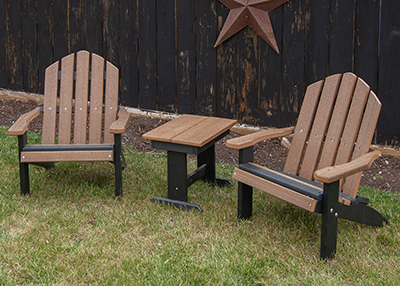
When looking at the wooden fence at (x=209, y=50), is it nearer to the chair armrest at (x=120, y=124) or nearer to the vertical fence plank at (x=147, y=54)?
the vertical fence plank at (x=147, y=54)

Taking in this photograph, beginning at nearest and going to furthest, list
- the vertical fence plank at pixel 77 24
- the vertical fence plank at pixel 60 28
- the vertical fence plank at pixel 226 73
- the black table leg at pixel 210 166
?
the black table leg at pixel 210 166, the vertical fence plank at pixel 226 73, the vertical fence plank at pixel 77 24, the vertical fence plank at pixel 60 28

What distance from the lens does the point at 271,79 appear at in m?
4.49

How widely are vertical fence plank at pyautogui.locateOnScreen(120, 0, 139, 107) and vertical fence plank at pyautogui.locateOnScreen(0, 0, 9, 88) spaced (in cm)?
201

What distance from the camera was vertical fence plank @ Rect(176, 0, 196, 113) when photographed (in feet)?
15.9

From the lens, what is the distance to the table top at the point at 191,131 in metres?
3.04

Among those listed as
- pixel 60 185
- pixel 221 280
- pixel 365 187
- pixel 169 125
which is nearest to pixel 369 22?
pixel 365 187

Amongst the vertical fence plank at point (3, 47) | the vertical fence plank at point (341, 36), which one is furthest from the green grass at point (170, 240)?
the vertical fence plank at point (3, 47)

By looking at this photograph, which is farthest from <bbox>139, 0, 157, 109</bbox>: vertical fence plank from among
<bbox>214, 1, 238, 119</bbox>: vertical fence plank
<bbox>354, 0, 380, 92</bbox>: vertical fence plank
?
<bbox>354, 0, 380, 92</bbox>: vertical fence plank

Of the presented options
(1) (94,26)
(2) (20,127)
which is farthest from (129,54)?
(2) (20,127)

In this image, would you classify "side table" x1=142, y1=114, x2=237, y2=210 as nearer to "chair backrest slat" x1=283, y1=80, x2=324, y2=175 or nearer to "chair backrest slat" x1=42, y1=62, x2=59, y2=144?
"chair backrest slat" x1=283, y1=80, x2=324, y2=175

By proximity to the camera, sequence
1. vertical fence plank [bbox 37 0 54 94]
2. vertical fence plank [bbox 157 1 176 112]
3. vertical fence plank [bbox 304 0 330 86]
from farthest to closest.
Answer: vertical fence plank [bbox 37 0 54 94] < vertical fence plank [bbox 157 1 176 112] < vertical fence plank [bbox 304 0 330 86]

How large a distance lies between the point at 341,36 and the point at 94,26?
3.06m

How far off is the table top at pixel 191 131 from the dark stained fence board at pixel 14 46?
3535mm

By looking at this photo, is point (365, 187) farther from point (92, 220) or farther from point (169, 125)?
point (92, 220)
